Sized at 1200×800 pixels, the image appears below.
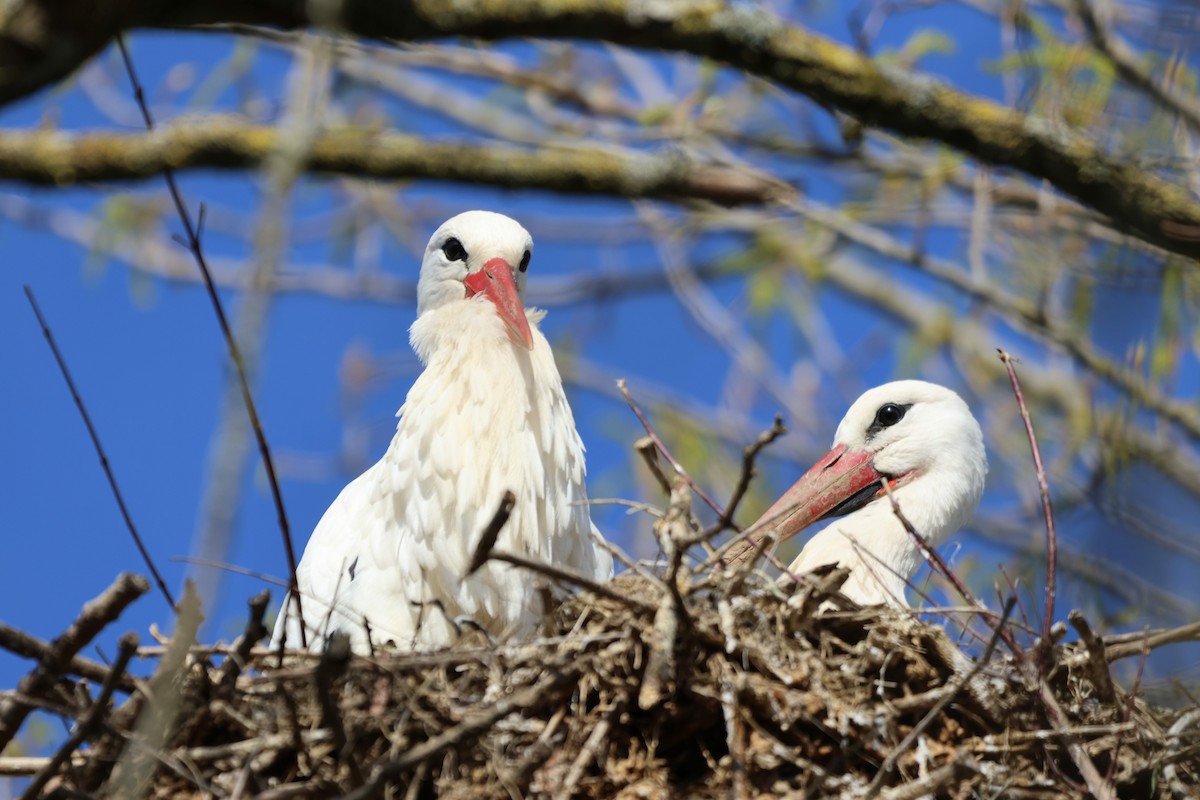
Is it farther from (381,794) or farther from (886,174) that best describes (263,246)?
(886,174)

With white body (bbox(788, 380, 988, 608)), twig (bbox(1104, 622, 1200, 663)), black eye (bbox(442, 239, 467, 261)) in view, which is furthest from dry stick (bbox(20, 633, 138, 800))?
white body (bbox(788, 380, 988, 608))

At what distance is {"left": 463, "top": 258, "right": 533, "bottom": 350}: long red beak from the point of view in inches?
163

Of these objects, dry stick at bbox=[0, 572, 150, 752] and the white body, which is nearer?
dry stick at bbox=[0, 572, 150, 752]

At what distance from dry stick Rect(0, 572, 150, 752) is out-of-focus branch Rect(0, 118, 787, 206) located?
98 centimetres

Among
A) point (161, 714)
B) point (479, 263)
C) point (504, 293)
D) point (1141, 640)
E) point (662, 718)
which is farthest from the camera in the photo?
point (479, 263)

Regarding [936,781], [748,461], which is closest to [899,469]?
[936,781]

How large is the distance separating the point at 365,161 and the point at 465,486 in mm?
921

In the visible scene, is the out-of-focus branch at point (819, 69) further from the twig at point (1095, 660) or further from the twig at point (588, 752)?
the twig at point (588, 752)

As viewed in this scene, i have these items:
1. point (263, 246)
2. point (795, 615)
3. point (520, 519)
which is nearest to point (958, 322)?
point (520, 519)

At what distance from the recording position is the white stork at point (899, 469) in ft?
14.9

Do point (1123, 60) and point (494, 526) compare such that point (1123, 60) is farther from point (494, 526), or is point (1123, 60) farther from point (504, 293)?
point (494, 526)

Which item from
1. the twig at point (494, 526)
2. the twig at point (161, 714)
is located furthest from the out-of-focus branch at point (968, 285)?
the twig at point (161, 714)

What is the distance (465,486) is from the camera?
3926 mm

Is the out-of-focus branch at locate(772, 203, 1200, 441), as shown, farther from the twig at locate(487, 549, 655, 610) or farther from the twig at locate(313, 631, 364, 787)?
the twig at locate(313, 631, 364, 787)
